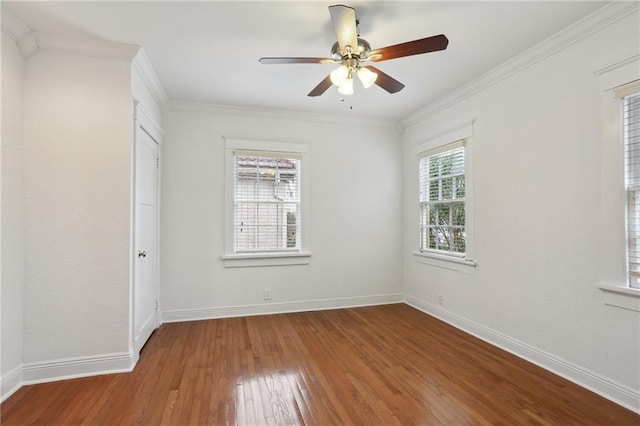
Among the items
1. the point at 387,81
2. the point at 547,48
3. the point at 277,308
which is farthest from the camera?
the point at 277,308

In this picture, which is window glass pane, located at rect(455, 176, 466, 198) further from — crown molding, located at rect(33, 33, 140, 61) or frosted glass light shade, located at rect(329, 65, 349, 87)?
crown molding, located at rect(33, 33, 140, 61)

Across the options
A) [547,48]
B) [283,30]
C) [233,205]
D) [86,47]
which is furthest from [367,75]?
[233,205]

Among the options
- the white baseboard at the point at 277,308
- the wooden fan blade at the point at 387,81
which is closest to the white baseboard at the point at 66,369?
the white baseboard at the point at 277,308

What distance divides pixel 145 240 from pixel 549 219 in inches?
148

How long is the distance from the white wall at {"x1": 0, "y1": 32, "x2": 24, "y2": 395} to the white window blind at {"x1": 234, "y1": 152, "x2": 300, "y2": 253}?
2.08 m

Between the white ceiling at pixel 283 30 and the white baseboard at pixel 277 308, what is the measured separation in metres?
2.69

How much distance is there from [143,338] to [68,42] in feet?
8.82

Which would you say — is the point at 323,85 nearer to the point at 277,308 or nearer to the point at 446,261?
the point at 446,261

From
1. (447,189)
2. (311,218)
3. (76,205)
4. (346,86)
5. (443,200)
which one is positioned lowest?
(311,218)

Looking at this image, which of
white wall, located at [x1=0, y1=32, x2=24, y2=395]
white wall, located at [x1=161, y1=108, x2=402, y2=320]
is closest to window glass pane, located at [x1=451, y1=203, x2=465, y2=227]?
white wall, located at [x1=161, y1=108, x2=402, y2=320]

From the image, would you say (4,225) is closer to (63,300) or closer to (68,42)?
(63,300)

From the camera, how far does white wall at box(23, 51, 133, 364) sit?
7.98 feet

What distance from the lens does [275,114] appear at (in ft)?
13.7

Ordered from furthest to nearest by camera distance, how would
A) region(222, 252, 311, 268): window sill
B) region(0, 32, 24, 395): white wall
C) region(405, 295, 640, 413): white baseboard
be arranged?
region(222, 252, 311, 268): window sill → region(0, 32, 24, 395): white wall → region(405, 295, 640, 413): white baseboard
